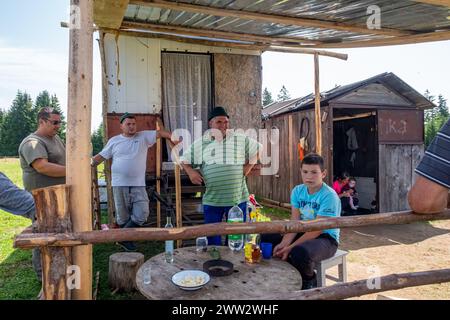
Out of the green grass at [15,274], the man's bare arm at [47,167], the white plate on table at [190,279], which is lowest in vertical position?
the green grass at [15,274]

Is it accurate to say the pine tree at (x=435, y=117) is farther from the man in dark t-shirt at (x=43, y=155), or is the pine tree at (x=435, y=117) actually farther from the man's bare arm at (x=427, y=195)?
the man in dark t-shirt at (x=43, y=155)

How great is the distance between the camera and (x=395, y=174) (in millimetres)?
8312

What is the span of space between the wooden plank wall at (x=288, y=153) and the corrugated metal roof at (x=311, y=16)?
2.95 metres

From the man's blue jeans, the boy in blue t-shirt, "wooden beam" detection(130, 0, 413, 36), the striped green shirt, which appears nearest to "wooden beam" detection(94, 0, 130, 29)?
"wooden beam" detection(130, 0, 413, 36)

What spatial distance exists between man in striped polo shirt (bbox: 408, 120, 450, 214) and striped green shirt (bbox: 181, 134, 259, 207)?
2.43 metres

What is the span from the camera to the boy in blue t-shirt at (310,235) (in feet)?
9.85

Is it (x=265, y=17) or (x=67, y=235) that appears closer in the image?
(x=67, y=235)

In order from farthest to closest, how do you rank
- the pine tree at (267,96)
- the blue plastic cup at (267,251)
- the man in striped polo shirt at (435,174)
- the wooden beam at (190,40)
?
the pine tree at (267,96) < the wooden beam at (190,40) < the blue plastic cup at (267,251) < the man in striped polo shirt at (435,174)

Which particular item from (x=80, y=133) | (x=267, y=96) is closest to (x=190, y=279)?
(x=80, y=133)

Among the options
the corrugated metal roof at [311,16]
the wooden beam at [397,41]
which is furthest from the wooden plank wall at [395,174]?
the corrugated metal roof at [311,16]

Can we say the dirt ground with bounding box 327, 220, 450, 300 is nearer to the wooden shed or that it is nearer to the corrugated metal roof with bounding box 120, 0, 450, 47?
the wooden shed

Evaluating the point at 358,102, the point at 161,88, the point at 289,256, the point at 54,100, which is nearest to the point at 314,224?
the point at 289,256

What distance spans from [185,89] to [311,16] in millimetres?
2669

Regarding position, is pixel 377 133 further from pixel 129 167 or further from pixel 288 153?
pixel 129 167
